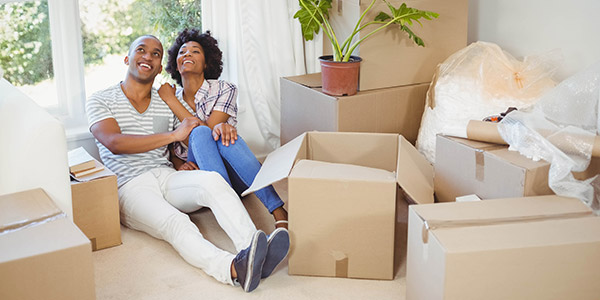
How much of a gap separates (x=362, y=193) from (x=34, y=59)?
1.63 metres

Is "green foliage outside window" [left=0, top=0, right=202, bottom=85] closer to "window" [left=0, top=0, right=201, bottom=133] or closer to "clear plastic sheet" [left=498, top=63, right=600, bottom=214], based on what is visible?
"window" [left=0, top=0, right=201, bottom=133]

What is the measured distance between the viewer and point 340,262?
2154 millimetres

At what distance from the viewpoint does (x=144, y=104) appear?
2635mm

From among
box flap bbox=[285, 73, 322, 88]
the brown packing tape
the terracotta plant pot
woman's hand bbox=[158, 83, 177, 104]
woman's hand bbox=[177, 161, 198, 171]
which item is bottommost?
woman's hand bbox=[177, 161, 198, 171]

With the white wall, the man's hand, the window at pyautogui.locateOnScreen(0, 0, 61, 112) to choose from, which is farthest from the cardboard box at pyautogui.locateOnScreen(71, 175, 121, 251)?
the white wall

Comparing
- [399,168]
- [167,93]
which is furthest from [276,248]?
[167,93]

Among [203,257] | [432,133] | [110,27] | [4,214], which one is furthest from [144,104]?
[432,133]

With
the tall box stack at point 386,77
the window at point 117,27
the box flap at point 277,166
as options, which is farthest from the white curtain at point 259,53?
the box flap at point 277,166

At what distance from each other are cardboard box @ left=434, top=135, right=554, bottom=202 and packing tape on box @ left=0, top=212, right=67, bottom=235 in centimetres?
125

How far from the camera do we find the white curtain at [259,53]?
3.09m

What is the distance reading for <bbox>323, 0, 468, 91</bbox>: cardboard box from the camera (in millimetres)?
2707

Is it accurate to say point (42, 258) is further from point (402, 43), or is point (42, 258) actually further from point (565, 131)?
point (402, 43)

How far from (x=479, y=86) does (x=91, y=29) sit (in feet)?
5.53

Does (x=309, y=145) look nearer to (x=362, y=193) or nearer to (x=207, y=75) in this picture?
(x=362, y=193)
